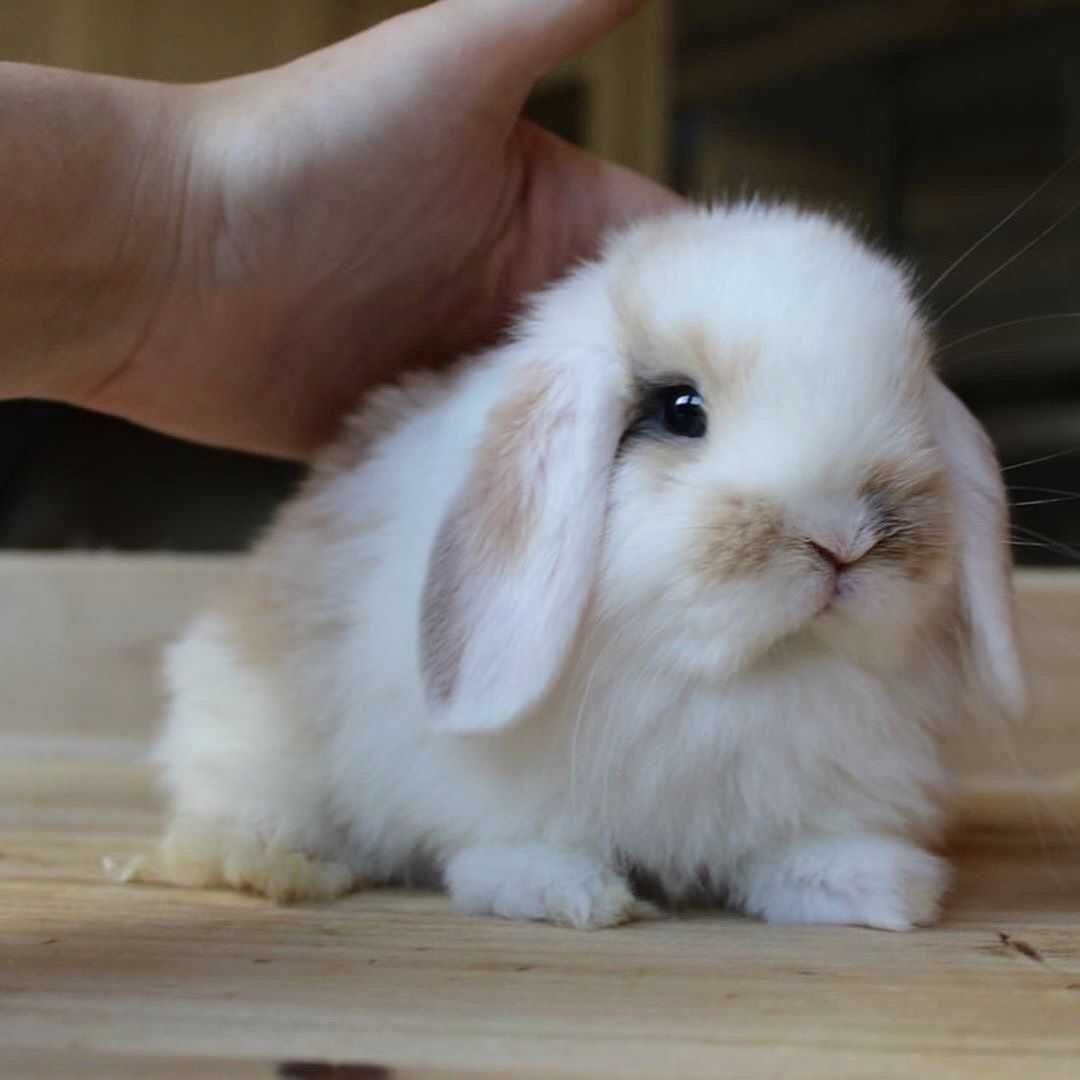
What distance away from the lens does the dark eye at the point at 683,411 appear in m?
1.02

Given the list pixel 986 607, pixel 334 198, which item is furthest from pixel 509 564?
pixel 334 198

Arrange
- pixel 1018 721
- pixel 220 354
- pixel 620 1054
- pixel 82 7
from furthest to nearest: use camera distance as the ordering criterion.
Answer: pixel 82 7
pixel 220 354
pixel 1018 721
pixel 620 1054

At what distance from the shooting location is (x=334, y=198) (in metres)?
1.33

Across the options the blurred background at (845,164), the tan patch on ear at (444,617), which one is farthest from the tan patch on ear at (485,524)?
the blurred background at (845,164)

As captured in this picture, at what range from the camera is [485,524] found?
1045mm

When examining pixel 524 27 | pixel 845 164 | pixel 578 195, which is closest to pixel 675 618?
pixel 524 27

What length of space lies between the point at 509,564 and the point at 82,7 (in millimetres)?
1474

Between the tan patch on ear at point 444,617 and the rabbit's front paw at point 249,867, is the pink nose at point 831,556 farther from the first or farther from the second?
the rabbit's front paw at point 249,867

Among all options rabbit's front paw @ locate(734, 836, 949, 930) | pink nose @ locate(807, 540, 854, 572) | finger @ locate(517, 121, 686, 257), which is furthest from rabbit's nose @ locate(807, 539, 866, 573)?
finger @ locate(517, 121, 686, 257)

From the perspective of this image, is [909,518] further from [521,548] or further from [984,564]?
[521,548]

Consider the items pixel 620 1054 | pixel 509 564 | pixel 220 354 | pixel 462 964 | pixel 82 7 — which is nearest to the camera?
pixel 620 1054

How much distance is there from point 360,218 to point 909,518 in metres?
0.62

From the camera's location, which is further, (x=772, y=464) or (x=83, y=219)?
(x=83, y=219)

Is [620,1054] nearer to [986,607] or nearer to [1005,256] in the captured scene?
[986,607]
